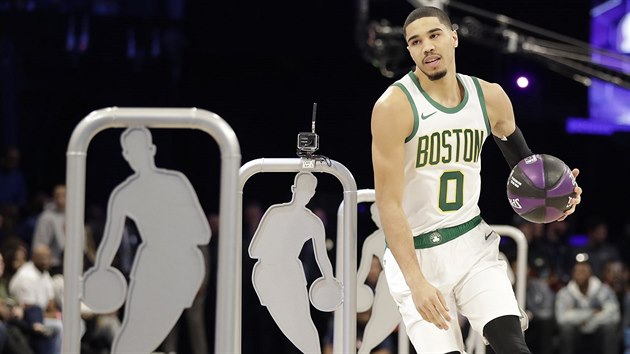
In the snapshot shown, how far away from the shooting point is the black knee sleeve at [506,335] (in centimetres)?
355

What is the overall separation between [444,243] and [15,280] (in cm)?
616

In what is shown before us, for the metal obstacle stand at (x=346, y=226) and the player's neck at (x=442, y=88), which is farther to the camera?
the metal obstacle stand at (x=346, y=226)

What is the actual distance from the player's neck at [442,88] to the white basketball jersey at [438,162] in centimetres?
3

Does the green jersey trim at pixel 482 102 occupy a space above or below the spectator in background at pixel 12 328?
above

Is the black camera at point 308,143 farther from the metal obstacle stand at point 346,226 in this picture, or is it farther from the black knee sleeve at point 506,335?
the black knee sleeve at point 506,335

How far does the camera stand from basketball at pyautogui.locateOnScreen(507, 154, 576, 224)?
3846mm

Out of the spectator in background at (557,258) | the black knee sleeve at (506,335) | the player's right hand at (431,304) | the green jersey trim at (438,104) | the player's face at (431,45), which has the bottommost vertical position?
the spectator in background at (557,258)

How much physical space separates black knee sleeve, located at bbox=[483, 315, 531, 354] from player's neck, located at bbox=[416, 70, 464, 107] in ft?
2.76

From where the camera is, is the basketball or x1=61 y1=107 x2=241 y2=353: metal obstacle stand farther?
the basketball

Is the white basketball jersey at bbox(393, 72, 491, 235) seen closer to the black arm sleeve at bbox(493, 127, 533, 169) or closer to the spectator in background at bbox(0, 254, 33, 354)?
the black arm sleeve at bbox(493, 127, 533, 169)

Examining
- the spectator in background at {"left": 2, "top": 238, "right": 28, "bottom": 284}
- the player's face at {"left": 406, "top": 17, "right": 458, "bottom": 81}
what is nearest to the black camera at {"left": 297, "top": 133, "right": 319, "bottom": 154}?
the player's face at {"left": 406, "top": 17, "right": 458, "bottom": 81}

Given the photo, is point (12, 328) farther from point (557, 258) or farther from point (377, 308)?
point (557, 258)

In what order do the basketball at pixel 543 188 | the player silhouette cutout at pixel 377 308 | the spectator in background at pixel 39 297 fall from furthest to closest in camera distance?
the spectator in background at pixel 39 297 < the player silhouette cutout at pixel 377 308 < the basketball at pixel 543 188

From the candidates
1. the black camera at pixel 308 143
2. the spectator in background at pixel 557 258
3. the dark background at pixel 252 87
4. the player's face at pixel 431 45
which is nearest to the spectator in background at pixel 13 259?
the dark background at pixel 252 87
